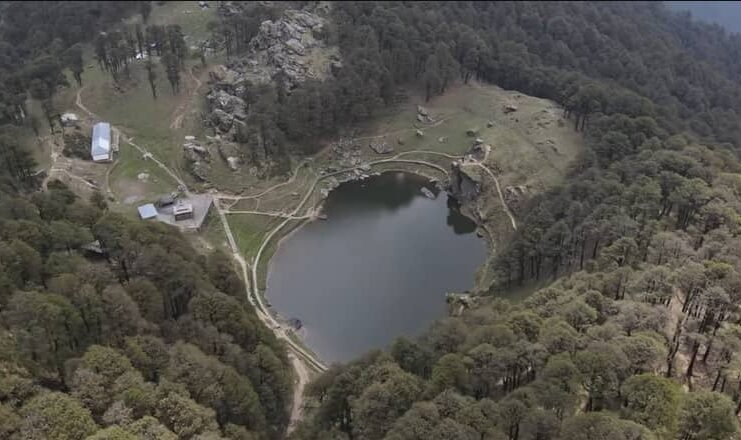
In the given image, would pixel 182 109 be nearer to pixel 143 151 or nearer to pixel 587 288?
pixel 143 151

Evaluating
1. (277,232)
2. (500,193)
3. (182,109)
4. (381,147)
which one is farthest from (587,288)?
(182,109)

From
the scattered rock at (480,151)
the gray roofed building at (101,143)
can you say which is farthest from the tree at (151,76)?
the scattered rock at (480,151)

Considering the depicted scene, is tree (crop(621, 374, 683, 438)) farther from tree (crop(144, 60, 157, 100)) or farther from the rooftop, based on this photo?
tree (crop(144, 60, 157, 100))

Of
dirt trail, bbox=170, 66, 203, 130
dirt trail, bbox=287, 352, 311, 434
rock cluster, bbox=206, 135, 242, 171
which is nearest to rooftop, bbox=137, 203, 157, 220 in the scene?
rock cluster, bbox=206, 135, 242, 171

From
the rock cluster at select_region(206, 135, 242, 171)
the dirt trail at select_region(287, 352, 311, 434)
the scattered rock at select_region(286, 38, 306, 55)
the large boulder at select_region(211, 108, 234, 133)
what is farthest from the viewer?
the scattered rock at select_region(286, 38, 306, 55)

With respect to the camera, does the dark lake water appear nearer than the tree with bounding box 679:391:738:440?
No
